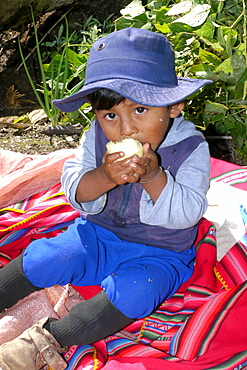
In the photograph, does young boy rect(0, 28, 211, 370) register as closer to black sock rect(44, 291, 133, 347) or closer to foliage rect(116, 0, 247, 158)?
black sock rect(44, 291, 133, 347)

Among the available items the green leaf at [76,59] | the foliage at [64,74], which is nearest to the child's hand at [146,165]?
the foliage at [64,74]

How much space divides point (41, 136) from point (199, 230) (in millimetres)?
1724

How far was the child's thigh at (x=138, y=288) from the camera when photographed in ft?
4.76

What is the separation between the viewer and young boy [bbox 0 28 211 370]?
1384 mm

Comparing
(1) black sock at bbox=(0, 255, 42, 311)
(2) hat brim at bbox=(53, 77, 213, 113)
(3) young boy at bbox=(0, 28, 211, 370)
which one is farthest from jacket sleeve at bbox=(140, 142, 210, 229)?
(1) black sock at bbox=(0, 255, 42, 311)

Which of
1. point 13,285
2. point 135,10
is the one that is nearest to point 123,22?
point 135,10

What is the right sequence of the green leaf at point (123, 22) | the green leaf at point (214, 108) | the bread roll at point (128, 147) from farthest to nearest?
1. the green leaf at point (123, 22)
2. the green leaf at point (214, 108)
3. the bread roll at point (128, 147)

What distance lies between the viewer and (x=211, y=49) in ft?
8.59

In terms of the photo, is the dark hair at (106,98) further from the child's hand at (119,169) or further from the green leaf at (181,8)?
the green leaf at (181,8)

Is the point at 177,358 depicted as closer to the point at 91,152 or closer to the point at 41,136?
the point at 91,152

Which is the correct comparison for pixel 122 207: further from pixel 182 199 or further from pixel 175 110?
pixel 175 110

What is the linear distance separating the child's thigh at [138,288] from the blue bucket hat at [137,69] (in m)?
0.53

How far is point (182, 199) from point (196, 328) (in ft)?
1.40

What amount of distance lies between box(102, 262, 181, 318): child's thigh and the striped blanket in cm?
13
